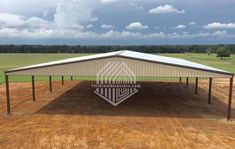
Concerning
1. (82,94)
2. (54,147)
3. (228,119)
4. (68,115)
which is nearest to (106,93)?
(82,94)

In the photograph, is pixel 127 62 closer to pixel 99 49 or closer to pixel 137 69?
pixel 137 69

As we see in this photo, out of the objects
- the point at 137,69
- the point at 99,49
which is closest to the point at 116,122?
the point at 137,69

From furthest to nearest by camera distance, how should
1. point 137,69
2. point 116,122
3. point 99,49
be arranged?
point 99,49 < point 137,69 < point 116,122

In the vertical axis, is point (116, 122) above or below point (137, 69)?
below

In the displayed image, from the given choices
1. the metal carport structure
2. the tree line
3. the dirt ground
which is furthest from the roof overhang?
the tree line

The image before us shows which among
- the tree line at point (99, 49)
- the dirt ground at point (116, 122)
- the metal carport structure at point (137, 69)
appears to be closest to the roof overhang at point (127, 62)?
the metal carport structure at point (137, 69)

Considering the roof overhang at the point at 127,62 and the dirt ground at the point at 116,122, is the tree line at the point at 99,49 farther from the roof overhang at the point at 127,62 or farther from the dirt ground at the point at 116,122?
the roof overhang at the point at 127,62

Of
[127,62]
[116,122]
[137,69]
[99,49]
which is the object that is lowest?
[116,122]

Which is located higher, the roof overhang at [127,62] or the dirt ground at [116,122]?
the roof overhang at [127,62]
